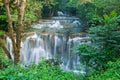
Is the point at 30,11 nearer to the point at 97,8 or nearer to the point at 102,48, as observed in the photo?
the point at 97,8

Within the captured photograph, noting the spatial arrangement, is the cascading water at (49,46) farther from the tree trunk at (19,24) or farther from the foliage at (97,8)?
the tree trunk at (19,24)

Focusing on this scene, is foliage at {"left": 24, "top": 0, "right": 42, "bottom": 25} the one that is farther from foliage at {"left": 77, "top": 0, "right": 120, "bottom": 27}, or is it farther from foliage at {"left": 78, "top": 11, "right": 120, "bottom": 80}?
foliage at {"left": 78, "top": 11, "right": 120, "bottom": 80}

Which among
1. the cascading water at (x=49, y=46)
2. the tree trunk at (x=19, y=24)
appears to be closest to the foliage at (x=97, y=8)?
the cascading water at (x=49, y=46)

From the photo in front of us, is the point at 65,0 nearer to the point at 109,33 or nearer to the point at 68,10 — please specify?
the point at 68,10

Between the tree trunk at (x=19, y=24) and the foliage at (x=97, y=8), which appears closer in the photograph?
the tree trunk at (x=19, y=24)

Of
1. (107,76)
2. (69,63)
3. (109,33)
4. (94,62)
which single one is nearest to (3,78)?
(107,76)

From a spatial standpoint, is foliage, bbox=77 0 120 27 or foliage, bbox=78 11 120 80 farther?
foliage, bbox=77 0 120 27

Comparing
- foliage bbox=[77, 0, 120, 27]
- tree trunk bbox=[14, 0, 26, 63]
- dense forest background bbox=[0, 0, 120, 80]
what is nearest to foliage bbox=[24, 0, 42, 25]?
foliage bbox=[77, 0, 120, 27]

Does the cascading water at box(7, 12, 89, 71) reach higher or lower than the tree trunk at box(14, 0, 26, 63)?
lower

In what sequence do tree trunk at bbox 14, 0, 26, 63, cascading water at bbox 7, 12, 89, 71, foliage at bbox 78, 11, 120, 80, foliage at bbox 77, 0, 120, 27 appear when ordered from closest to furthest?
foliage at bbox 78, 11, 120, 80, tree trunk at bbox 14, 0, 26, 63, cascading water at bbox 7, 12, 89, 71, foliage at bbox 77, 0, 120, 27

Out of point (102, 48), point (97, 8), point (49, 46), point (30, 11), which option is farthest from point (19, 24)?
point (30, 11)

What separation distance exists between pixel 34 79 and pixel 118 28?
3.62m

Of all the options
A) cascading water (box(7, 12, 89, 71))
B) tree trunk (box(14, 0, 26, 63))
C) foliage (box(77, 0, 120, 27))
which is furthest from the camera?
foliage (box(77, 0, 120, 27))

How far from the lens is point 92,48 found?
23.1 feet
